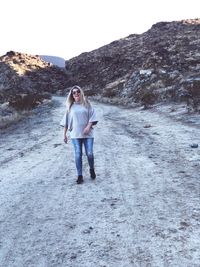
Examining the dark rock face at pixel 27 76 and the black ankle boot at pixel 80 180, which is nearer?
the black ankle boot at pixel 80 180

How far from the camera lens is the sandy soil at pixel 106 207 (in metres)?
5.43

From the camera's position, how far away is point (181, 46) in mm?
59094

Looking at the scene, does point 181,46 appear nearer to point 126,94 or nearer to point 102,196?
point 126,94

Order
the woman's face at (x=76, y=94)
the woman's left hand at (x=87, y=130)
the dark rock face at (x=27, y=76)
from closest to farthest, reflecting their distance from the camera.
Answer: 1. the woman's face at (x=76, y=94)
2. the woman's left hand at (x=87, y=130)
3. the dark rock face at (x=27, y=76)

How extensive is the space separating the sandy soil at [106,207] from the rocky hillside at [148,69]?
33.2ft

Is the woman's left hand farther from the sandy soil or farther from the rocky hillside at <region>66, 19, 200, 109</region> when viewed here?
the rocky hillside at <region>66, 19, 200, 109</region>

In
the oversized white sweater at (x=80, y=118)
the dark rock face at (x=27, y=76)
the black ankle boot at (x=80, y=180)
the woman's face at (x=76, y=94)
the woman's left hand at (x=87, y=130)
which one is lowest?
the dark rock face at (x=27, y=76)

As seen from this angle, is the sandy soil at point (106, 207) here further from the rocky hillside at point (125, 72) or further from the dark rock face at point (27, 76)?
the dark rock face at point (27, 76)

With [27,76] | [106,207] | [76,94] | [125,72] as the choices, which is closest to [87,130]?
[76,94]

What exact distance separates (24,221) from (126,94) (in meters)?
30.2

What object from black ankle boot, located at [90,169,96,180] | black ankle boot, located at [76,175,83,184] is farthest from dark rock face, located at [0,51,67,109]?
black ankle boot, located at [76,175,83,184]

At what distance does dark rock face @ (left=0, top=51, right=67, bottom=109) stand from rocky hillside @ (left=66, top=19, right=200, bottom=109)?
3.01 metres

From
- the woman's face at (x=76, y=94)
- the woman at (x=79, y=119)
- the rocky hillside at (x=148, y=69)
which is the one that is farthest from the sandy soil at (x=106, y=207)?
the rocky hillside at (x=148, y=69)

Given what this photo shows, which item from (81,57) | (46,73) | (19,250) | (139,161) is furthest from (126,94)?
(81,57)
